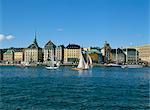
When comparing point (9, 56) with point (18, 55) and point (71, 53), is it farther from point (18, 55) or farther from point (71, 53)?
point (71, 53)

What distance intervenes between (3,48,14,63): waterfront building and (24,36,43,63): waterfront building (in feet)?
35.8

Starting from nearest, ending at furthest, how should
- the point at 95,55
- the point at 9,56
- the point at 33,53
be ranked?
the point at 95,55 → the point at 33,53 → the point at 9,56

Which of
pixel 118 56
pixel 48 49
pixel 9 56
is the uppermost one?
pixel 48 49

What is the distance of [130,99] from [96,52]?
15336 cm

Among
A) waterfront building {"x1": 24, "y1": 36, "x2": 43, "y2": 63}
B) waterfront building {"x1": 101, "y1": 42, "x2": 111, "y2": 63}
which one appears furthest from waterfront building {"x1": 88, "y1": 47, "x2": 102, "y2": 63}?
waterfront building {"x1": 24, "y1": 36, "x2": 43, "y2": 63}

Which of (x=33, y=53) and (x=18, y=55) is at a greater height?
(x=33, y=53)

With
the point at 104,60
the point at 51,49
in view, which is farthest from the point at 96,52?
the point at 51,49

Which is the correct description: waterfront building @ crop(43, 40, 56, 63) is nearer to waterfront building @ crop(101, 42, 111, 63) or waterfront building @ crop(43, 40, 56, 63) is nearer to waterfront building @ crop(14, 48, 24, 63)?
waterfront building @ crop(14, 48, 24, 63)

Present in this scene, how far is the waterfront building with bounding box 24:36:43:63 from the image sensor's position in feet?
591

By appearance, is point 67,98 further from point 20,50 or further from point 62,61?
point 20,50

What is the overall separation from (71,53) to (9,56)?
37093 mm

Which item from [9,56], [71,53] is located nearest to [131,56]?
[71,53]

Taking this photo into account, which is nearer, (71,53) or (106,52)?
(71,53)

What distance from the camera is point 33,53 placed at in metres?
181
